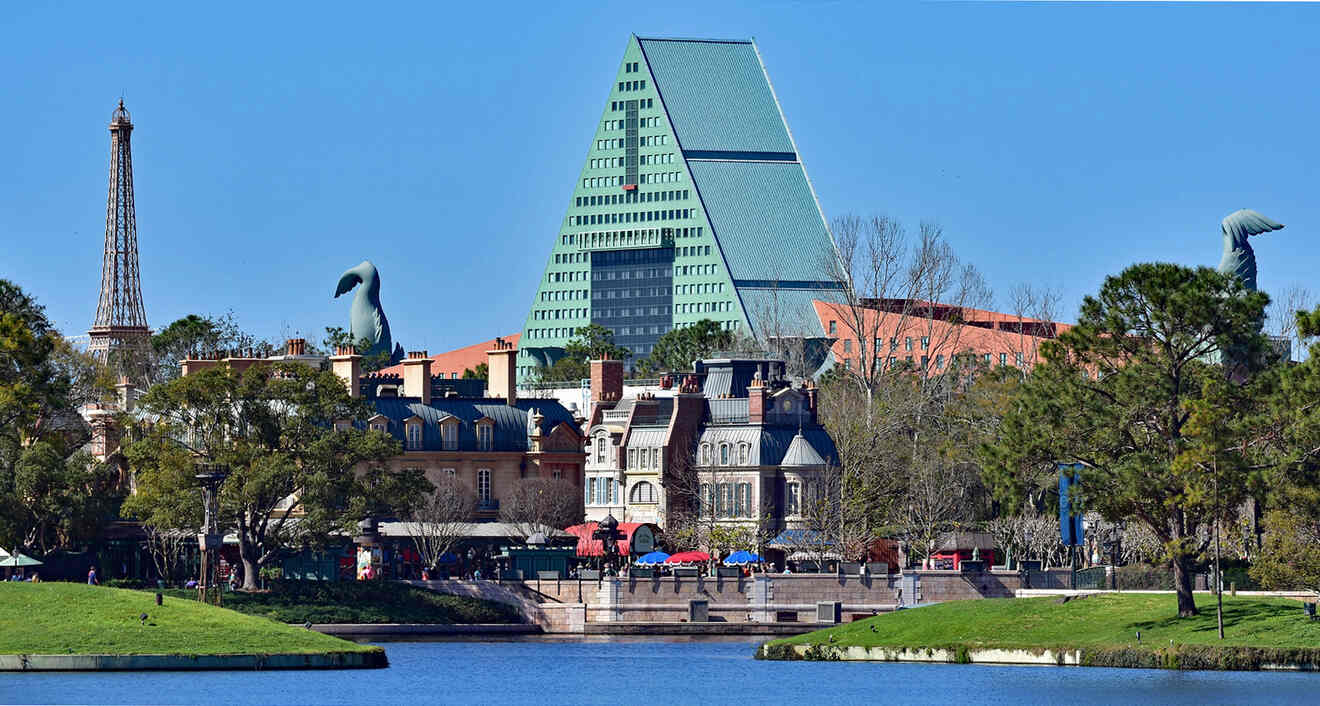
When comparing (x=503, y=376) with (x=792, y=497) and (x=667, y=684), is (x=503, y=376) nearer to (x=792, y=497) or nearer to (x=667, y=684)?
(x=792, y=497)

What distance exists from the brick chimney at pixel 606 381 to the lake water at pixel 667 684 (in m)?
60.5

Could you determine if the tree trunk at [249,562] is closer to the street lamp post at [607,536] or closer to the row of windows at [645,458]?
the street lamp post at [607,536]

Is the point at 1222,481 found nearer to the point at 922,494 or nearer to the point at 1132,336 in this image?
the point at 1132,336

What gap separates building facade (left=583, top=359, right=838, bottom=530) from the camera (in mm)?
139500

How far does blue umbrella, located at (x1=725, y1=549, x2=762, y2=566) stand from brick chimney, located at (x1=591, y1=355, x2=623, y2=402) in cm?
3319

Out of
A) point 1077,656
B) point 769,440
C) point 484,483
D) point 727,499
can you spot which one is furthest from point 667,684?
point 484,483

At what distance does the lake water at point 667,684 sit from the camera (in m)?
74.2

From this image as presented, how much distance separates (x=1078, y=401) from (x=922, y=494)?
41.0m

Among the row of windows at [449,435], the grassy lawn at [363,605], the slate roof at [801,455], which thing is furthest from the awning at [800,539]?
the row of windows at [449,435]

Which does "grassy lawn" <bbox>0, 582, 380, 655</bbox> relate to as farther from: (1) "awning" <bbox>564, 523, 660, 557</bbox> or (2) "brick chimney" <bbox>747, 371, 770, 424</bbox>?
(2) "brick chimney" <bbox>747, 371, 770, 424</bbox>

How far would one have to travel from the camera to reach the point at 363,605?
117 meters

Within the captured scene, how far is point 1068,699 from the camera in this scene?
74562mm

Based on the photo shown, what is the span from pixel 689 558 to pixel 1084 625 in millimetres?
42190

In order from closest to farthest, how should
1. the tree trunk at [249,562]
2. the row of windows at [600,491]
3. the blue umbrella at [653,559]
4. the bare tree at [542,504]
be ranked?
the tree trunk at [249,562] < the blue umbrella at [653,559] < the bare tree at [542,504] < the row of windows at [600,491]
